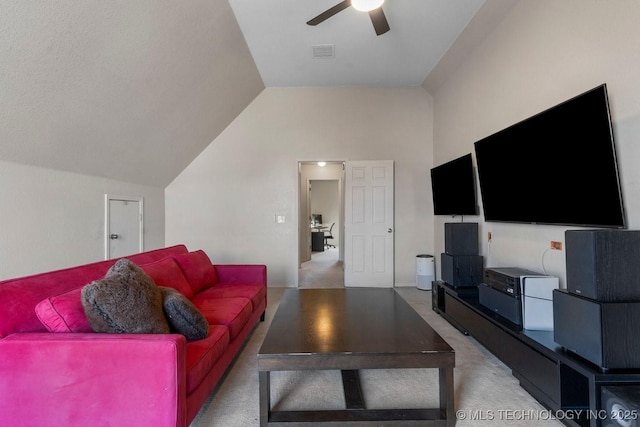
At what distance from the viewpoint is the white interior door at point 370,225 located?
15.6 feet

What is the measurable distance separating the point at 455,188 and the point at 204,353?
131 inches

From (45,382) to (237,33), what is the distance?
337 cm

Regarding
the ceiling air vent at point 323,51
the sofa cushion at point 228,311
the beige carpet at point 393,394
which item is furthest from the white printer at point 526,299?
the ceiling air vent at point 323,51

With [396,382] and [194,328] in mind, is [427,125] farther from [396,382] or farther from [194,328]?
[194,328]

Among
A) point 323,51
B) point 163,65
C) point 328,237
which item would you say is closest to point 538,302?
point 323,51

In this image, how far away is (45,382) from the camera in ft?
4.16

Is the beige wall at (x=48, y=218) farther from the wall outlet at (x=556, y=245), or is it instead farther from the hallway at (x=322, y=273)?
the wall outlet at (x=556, y=245)

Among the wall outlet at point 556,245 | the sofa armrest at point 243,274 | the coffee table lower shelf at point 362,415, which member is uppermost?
the wall outlet at point 556,245

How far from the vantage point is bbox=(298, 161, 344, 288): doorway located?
18.3 feet

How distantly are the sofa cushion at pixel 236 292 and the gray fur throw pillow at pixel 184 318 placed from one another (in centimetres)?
79

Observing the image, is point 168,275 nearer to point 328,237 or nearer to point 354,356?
point 354,356

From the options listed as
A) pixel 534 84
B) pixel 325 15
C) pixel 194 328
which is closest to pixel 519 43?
pixel 534 84

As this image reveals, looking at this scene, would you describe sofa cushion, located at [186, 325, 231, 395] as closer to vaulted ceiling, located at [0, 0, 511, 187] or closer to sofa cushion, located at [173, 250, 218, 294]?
sofa cushion, located at [173, 250, 218, 294]

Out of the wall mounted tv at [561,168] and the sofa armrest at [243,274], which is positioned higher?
the wall mounted tv at [561,168]
